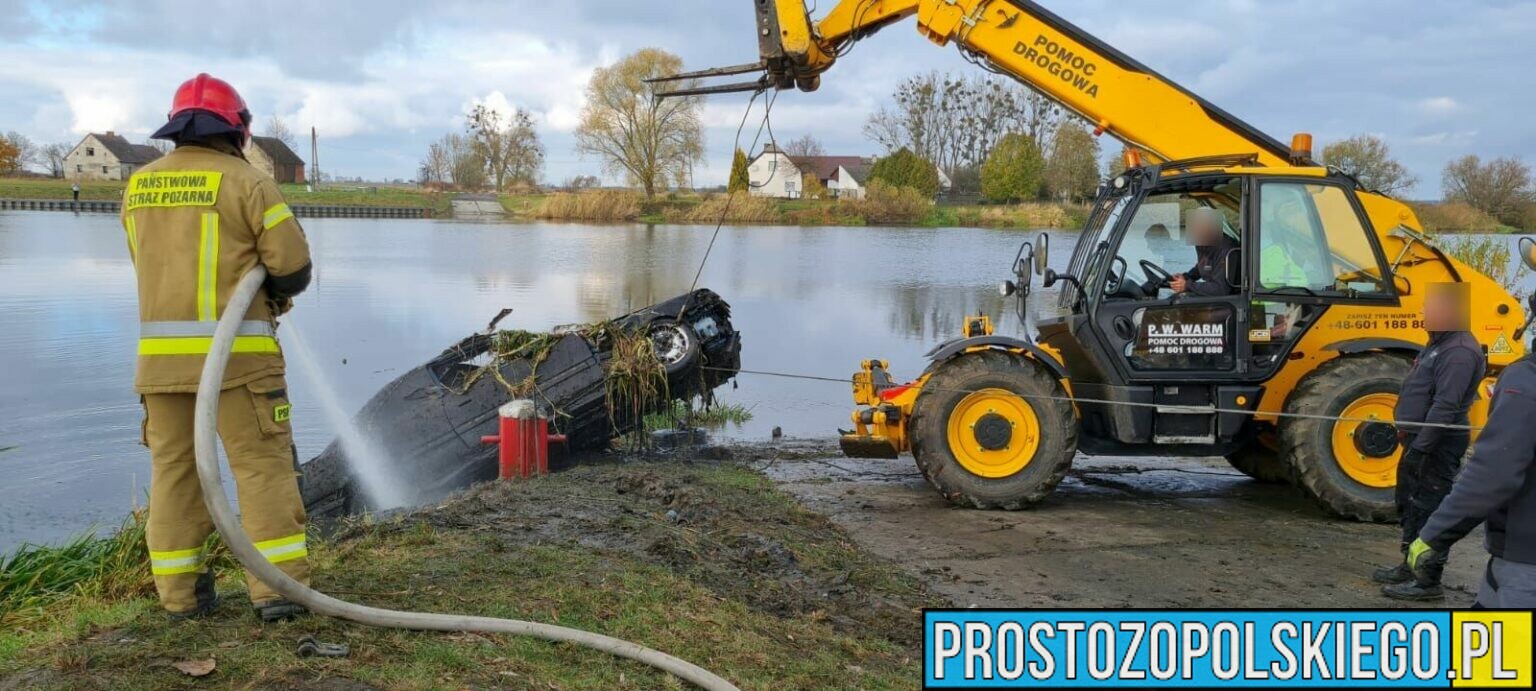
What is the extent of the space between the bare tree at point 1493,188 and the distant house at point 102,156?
88.3 m

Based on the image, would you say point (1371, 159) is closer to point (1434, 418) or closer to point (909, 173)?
point (1434, 418)

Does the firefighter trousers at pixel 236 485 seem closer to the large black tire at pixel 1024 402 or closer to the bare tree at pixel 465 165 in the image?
the large black tire at pixel 1024 402

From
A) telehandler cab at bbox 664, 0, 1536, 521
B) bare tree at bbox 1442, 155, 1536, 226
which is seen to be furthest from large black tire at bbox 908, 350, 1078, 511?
bare tree at bbox 1442, 155, 1536, 226

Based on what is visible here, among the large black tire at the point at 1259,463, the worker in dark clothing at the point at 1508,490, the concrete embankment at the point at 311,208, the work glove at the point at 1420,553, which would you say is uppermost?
the concrete embankment at the point at 311,208

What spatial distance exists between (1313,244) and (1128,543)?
8.27 feet

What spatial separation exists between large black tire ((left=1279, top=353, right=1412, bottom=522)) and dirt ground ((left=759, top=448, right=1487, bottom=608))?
0.55ft

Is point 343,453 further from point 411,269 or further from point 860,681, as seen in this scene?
point 411,269

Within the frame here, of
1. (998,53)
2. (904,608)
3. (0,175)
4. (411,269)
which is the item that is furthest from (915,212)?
(0,175)

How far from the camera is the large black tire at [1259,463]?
29.3 feet

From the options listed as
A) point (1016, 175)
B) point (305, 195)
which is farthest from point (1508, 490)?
point (305, 195)

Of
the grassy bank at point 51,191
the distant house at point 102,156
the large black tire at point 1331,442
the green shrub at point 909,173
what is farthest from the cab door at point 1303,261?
the distant house at point 102,156

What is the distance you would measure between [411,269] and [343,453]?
1817cm

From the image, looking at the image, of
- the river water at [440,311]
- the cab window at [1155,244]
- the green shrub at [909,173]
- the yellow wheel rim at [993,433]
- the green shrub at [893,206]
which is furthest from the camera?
the green shrub at [909,173]

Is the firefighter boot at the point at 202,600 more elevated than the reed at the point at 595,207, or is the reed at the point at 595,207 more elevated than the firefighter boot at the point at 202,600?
the reed at the point at 595,207
